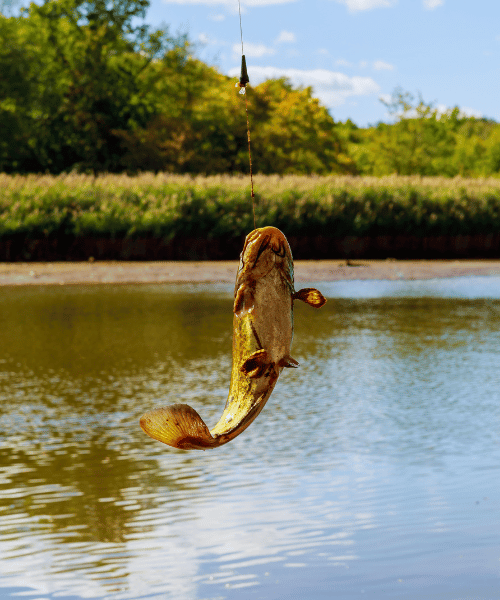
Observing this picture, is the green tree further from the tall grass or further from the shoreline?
the shoreline

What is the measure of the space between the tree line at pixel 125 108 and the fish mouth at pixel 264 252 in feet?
120

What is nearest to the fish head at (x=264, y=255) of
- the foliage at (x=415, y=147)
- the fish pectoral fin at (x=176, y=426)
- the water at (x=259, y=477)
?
the fish pectoral fin at (x=176, y=426)

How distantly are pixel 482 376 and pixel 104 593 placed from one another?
221 inches

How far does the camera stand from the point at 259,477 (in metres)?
5.53

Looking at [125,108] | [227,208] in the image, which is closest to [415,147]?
[125,108]

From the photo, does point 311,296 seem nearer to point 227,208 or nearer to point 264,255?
point 264,255

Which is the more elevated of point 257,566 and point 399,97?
point 399,97

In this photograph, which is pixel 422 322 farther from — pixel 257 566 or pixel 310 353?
pixel 257 566

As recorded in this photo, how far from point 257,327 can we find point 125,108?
42637 millimetres

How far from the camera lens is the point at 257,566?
414 centimetres

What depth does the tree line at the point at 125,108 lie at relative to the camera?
40.3m

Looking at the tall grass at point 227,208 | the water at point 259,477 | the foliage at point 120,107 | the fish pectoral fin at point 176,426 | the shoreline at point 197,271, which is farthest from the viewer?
the foliage at point 120,107

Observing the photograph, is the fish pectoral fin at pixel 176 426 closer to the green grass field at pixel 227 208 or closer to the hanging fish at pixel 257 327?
the hanging fish at pixel 257 327

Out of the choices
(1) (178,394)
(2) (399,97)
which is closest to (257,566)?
(1) (178,394)
